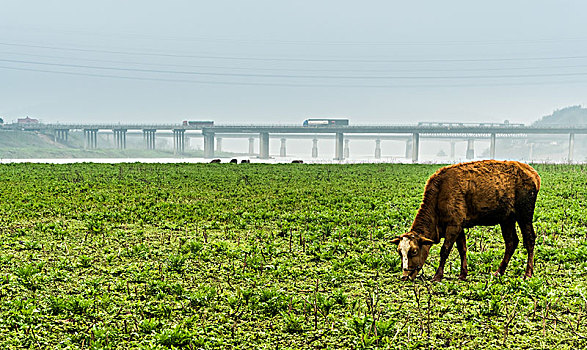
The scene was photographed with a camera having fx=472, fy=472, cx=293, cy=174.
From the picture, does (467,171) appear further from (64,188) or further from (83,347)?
(64,188)

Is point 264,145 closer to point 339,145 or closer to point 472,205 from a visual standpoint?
point 339,145

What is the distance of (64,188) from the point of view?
25.4 m

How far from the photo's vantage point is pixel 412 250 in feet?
29.3

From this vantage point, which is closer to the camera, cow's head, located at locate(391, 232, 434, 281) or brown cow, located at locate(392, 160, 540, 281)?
cow's head, located at locate(391, 232, 434, 281)

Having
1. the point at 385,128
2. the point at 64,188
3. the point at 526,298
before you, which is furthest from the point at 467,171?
the point at 385,128

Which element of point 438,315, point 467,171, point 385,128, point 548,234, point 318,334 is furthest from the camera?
point 385,128

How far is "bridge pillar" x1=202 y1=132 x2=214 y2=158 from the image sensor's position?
490 ft

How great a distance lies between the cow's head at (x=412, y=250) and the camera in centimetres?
886

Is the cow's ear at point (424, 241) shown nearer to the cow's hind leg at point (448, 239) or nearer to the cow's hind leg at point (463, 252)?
the cow's hind leg at point (448, 239)

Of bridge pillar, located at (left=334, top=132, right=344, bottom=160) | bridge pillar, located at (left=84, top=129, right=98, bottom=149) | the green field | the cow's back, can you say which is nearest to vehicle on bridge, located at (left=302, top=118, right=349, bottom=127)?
bridge pillar, located at (left=334, top=132, right=344, bottom=160)

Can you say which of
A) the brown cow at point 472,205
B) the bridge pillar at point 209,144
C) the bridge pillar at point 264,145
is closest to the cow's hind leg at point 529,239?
the brown cow at point 472,205

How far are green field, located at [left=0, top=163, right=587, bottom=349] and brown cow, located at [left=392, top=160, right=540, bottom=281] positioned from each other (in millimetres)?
694

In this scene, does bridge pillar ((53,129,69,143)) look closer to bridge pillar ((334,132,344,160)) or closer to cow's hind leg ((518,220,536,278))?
bridge pillar ((334,132,344,160))

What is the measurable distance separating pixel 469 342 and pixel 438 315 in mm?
983
